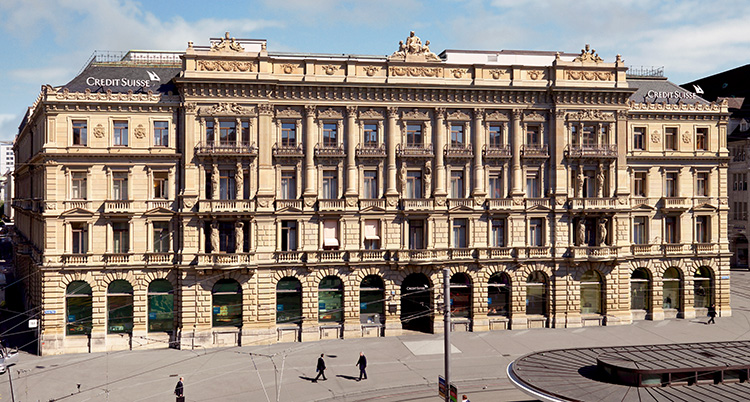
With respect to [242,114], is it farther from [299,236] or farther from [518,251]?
[518,251]

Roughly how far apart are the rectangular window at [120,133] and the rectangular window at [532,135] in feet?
115

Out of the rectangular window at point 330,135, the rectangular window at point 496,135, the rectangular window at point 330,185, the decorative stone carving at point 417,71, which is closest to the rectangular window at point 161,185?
the rectangular window at point 330,185

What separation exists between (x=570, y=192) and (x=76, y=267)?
42786 millimetres

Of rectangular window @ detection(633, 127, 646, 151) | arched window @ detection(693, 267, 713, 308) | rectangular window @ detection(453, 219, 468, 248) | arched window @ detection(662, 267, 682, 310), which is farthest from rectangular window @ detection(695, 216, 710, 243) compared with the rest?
rectangular window @ detection(453, 219, 468, 248)

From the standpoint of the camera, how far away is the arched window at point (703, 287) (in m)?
64.0

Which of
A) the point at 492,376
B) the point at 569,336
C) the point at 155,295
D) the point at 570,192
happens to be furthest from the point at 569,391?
the point at 155,295

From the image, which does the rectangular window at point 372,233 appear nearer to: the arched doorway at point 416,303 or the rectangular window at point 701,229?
the arched doorway at point 416,303

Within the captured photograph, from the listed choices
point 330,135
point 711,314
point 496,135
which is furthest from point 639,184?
point 330,135

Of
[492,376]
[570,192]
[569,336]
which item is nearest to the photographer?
[492,376]

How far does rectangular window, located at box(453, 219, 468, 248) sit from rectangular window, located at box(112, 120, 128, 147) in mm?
28910

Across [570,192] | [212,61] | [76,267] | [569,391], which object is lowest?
[569,391]

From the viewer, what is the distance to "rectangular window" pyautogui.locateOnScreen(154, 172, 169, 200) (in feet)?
179

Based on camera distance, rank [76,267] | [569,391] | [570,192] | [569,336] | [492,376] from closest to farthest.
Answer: [569,391]
[492,376]
[76,267]
[569,336]
[570,192]

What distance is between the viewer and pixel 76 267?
172 feet
